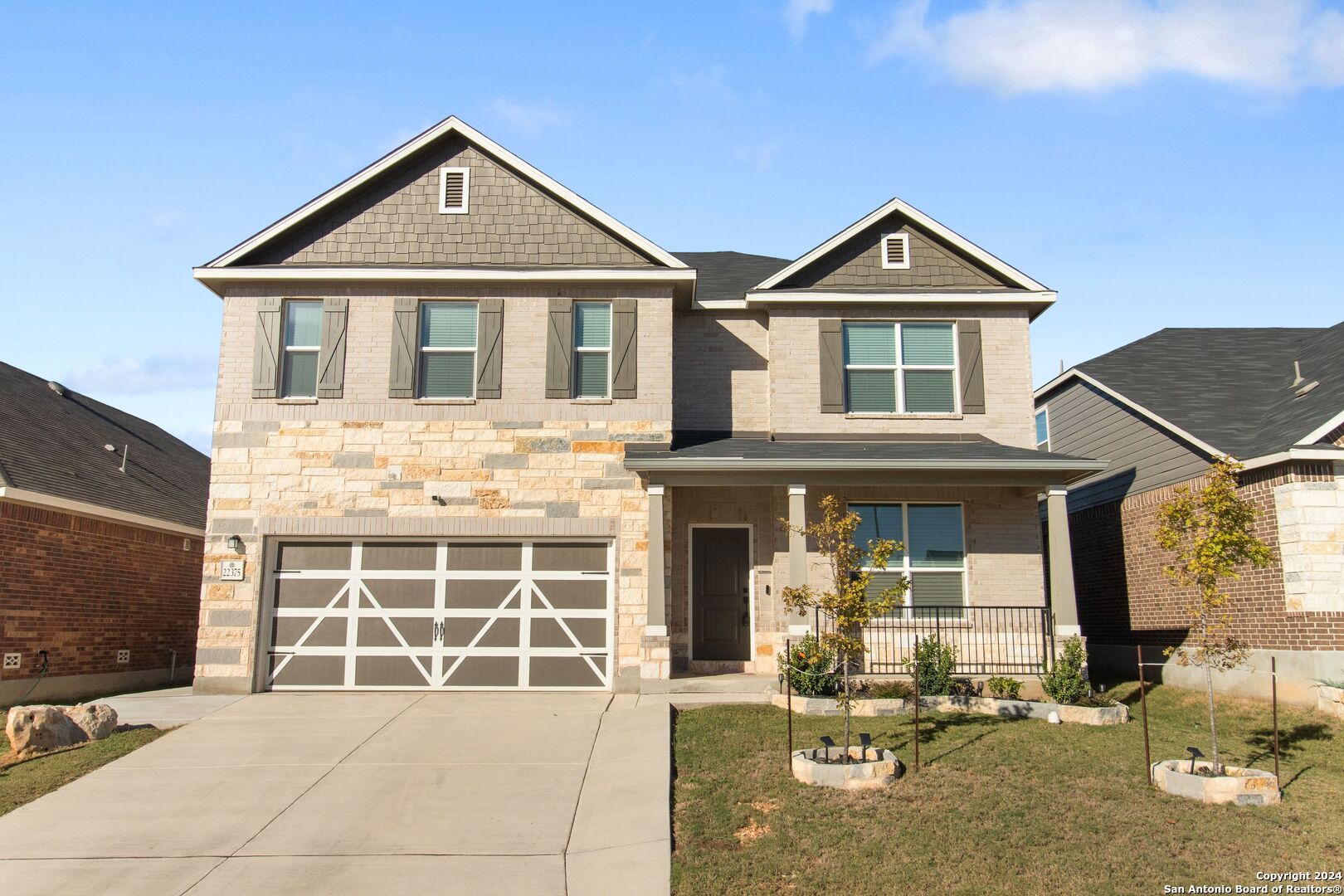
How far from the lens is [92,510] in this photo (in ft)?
51.0

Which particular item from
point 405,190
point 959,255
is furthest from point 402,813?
point 959,255

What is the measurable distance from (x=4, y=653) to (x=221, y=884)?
9.24 meters

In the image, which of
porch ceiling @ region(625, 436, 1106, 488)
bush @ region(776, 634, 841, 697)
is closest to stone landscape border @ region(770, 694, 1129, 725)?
bush @ region(776, 634, 841, 697)

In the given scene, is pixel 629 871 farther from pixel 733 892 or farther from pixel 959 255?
pixel 959 255

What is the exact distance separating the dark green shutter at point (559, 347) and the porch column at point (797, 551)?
371 cm

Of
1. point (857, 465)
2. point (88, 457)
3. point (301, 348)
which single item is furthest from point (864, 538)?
point (88, 457)

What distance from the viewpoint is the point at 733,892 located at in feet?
22.5

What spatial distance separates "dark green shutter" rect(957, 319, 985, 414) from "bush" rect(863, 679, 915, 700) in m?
4.75

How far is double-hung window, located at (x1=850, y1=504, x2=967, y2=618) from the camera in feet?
48.5

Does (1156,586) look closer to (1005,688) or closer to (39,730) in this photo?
(1005,688)

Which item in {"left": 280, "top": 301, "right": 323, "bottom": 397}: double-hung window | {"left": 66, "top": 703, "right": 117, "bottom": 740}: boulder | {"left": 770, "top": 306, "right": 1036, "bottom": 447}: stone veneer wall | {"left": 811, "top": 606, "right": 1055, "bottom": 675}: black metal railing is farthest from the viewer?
{"left": 770, "top": 306, "right": 1036, "bottom": 447}: stone veneer wall

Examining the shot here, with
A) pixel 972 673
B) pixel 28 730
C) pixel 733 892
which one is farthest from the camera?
pixel 972 673

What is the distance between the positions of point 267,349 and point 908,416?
9.83 meters

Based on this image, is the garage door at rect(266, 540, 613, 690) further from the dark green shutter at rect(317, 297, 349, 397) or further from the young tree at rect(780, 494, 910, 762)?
the young tree at rect(780, 494, 910, 762)
